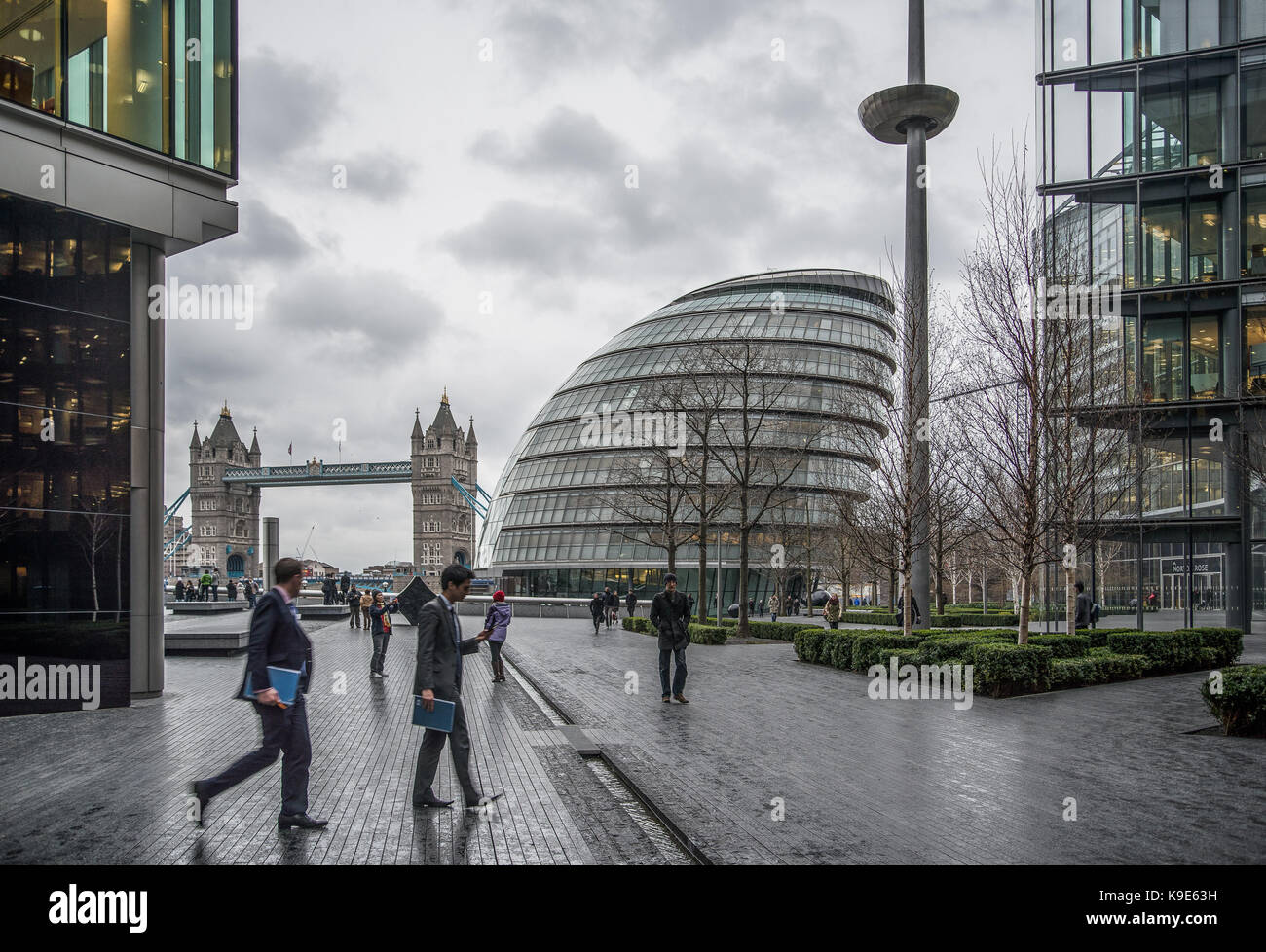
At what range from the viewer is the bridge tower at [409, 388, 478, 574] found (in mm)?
182625

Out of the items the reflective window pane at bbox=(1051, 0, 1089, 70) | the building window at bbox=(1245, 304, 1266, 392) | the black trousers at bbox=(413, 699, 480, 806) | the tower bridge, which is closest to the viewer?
the black trousers at bbox=(413, 699, 480, 806)

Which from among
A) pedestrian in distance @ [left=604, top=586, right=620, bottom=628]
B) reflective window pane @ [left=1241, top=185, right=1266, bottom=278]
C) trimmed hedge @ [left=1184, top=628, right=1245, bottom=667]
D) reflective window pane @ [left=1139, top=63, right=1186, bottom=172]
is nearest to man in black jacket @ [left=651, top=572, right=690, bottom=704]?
trimmed hedge @ [left=1184, top=628, right=1245, bottom=667]

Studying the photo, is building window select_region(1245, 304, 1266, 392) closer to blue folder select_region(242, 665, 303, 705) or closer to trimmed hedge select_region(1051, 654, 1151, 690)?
trimmed hedge select_region(1051, 654, 1151, 690)

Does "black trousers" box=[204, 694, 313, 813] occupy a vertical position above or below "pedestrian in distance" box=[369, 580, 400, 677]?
above

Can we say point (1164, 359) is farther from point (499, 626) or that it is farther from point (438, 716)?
point (438, 716)

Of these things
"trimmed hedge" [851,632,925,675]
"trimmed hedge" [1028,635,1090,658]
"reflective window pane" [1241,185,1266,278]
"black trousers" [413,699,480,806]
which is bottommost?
"trimmed hedge" [851,632,925,675]

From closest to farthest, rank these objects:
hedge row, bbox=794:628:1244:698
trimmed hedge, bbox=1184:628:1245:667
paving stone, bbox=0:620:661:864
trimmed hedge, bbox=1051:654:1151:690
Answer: paving stone, bbox=0:620:661:864
hedge row, bbox=794:628:1244:698
trimmed hedge, bbox=1051:654:1151:690
trimmed hedge, bbox=1184:628:1245:667

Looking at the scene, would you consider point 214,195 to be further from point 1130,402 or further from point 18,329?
point 1130,402

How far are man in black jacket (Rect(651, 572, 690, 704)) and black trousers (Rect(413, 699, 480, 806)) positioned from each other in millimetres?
7142

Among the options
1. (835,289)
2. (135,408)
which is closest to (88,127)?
(135,408)

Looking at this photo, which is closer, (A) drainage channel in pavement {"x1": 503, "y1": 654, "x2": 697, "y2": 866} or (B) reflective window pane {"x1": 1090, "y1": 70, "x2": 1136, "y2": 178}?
(A) drainage channel in pavement {"x1": 503, "y1": 654, "x2": 697, "y2": 866}

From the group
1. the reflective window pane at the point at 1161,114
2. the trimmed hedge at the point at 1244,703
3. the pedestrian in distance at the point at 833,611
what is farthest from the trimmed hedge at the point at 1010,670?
the reflective window pane at the point at 1161,114

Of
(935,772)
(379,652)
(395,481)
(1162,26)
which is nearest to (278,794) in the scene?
(935,772)

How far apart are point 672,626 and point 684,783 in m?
6.18
